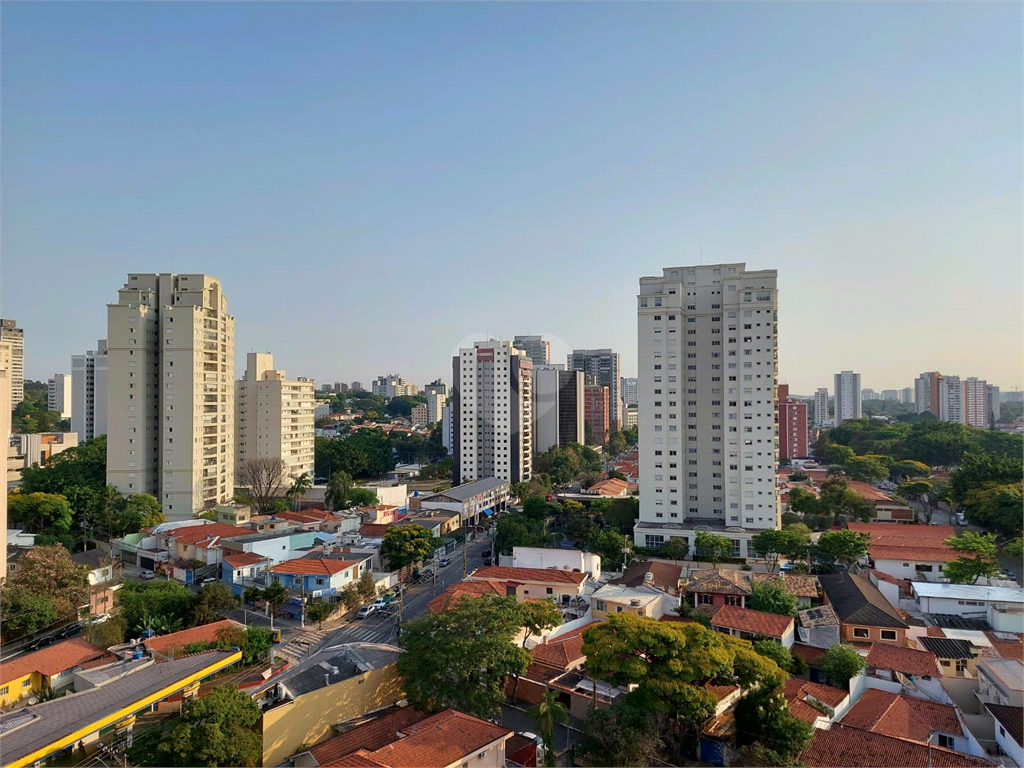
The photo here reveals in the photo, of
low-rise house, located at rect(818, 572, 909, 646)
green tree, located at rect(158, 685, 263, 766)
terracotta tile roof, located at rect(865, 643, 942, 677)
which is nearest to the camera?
green tree, located at rect(158, 685, 263, 766)

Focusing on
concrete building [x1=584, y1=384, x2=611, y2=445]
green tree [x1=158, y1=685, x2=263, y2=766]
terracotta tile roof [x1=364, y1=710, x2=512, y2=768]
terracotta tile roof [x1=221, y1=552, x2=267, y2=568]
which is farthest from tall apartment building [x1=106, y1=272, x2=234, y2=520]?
concrete building [x1=584, y1=384, x2=611, y2=445]

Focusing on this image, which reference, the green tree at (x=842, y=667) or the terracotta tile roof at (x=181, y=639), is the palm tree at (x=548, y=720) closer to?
the green tree at (x=842, y=667)

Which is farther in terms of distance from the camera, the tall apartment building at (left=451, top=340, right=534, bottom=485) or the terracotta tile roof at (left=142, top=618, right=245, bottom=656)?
the tall apartment building at (left=451, top=340, right=534, bottom=485)

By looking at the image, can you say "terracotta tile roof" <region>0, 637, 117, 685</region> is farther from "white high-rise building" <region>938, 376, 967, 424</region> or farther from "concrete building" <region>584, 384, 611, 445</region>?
"white high-rise building" <region>938, 376, 967, 424</region>

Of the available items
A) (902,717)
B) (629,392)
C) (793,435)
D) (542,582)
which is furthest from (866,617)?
(629,392)

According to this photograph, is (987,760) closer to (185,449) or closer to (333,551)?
(333,551)

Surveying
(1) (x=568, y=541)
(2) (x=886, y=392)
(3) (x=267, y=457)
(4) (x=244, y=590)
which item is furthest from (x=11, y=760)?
(2) (x=886, y=392)

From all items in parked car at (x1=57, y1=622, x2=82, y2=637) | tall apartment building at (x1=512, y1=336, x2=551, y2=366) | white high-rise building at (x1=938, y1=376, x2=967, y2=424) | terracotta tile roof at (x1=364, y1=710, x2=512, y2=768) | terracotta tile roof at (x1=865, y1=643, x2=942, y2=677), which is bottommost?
parked car at (x1=57, y1=622, x2=82, y2=637)
